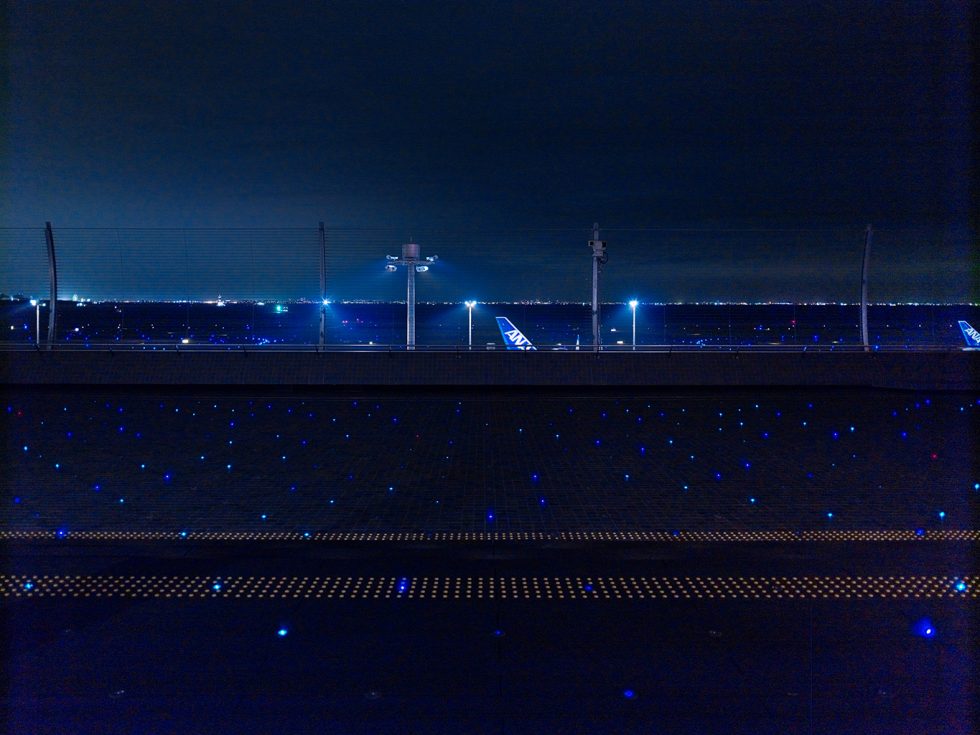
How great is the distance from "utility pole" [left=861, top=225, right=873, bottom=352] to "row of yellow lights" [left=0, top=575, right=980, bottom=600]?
1056cm

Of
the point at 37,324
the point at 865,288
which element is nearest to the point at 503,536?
the point at 865,288

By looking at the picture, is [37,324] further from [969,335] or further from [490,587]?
[969,335]

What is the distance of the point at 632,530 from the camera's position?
5008mm

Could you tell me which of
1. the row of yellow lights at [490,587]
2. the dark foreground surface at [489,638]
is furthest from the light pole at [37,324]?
the row of yellow lights at [490,587]

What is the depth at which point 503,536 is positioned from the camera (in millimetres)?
4855

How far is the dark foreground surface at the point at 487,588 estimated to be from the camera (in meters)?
2.77

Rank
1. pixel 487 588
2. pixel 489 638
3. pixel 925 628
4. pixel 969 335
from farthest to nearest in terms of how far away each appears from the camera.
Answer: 1. pixel 969 335
2. pixel 487 588
3. pixel 925 628
4. pixel 489 638

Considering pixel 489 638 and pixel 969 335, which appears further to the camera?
pixel 969 335

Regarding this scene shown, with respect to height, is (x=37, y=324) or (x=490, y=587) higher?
(x=37, y=324)

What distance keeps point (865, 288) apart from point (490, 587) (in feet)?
41.1

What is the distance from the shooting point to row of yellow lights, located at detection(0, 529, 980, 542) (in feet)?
15.7

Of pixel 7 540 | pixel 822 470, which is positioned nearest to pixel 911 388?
pixel 822 470

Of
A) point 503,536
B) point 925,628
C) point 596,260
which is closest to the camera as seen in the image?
point 925,628

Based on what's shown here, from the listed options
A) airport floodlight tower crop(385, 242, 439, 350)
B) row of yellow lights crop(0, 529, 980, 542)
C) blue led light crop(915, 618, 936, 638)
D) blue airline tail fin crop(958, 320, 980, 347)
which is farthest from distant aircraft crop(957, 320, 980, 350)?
blue led light crop(915, 618, 936, 638)
